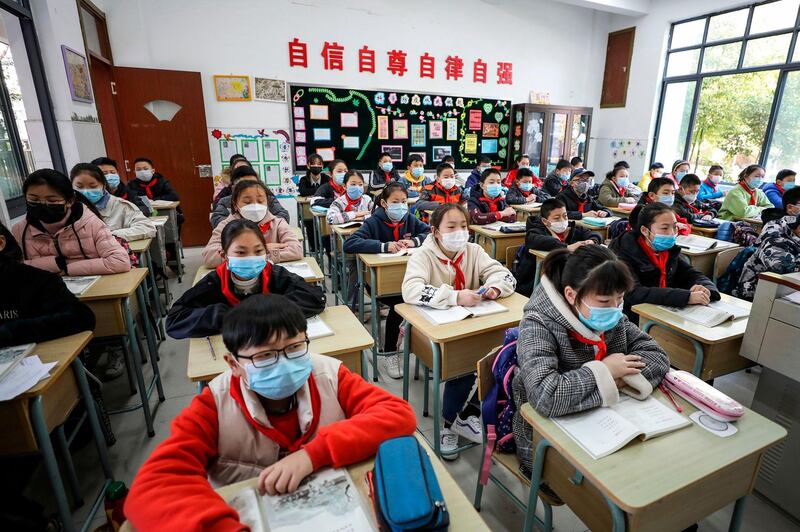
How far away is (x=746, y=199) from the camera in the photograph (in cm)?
480

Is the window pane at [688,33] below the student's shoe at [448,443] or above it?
above

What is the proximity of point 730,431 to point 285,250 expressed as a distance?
2372 mm

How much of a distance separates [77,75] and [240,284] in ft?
12.0

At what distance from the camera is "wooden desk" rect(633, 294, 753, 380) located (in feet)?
5.88

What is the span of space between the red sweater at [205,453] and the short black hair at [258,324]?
170 mm

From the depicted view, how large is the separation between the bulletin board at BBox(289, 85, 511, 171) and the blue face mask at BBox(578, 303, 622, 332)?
18.8 ft

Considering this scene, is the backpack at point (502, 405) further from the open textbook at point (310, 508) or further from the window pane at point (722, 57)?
the window pane at point (722, 57)

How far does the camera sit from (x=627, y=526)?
3.26 feet

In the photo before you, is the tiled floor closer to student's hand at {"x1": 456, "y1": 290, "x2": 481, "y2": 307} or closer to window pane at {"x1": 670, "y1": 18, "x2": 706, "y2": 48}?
student's hand at {"x1": 456, "y1": 290, "x2": 481, "y2": 307}

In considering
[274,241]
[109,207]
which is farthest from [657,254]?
[109,207]

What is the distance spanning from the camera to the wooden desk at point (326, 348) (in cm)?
142

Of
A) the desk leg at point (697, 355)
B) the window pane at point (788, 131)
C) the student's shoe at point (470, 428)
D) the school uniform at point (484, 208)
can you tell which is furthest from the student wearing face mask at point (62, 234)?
the window pane at point (788, 131)

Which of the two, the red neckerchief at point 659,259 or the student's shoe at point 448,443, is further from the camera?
the red neckerchief at point 659,259

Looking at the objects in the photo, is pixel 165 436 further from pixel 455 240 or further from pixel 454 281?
pixel 455 240
